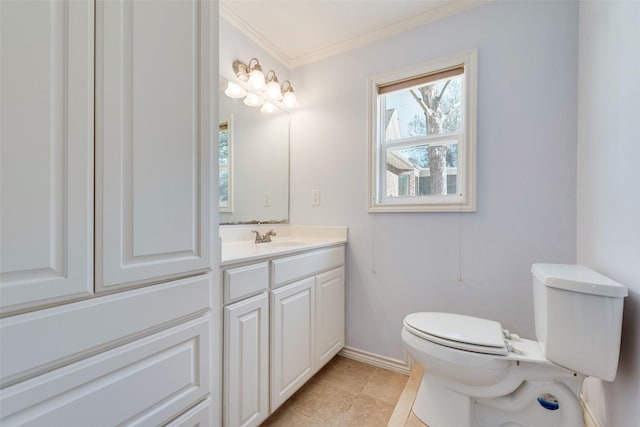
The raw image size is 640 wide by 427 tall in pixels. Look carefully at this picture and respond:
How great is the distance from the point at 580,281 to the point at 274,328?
1.25 m

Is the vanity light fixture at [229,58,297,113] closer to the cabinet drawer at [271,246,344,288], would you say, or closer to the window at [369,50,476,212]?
the window at [369,50,476,212]

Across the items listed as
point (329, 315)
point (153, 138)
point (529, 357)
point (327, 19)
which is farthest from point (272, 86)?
point (529, 357)

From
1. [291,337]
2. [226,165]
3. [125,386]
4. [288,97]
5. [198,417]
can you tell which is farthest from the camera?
[288,97]

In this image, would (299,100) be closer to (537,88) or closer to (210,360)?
(537,88)

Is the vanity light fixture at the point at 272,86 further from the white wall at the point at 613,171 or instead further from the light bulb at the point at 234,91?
the white wall at the point at 613,171

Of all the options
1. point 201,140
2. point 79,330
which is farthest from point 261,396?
point 201,140

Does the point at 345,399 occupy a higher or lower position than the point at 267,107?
lower

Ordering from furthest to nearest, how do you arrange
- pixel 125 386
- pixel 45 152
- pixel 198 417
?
pixel 198 417 → pixel 125 386 → pixel 45 152

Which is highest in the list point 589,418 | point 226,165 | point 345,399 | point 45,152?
point 226,165

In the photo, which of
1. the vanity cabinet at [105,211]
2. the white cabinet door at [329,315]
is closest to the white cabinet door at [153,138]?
the vanity cabinet at [105,211]

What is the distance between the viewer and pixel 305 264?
5.17 ft

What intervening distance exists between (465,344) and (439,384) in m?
0.29

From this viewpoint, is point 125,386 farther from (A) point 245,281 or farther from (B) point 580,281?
(B) point 580,281

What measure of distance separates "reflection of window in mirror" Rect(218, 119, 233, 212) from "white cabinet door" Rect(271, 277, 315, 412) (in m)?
0.72
